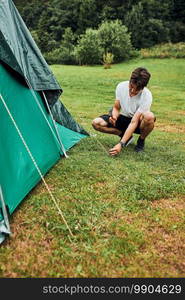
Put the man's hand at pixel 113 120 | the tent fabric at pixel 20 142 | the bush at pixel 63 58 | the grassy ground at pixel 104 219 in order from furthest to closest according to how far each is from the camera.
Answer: the bush at pixel 63 58 → the man's hand at pixel 113 120 → the tent fabric at pixel 20 142 → the grassy ground at pixel 104 219

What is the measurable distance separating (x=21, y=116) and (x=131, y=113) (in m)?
2.00

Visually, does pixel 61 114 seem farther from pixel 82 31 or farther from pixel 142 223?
pixel 82 31

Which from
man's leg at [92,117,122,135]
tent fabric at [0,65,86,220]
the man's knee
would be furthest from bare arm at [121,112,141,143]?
tent fabric at [0,65,86,220]

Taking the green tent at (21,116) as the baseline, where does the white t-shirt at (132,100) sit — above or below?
below

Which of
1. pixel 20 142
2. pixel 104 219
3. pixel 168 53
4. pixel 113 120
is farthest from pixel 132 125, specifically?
pixel 168 53

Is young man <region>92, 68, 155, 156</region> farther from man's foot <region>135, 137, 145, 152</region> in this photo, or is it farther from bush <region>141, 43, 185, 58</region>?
bush <region>141, 43, 185, 58</region>

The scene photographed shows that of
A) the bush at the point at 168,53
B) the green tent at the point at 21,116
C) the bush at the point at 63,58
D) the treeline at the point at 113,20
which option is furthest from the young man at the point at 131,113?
the treeline at the point at 113,20

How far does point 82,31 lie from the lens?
43719mm

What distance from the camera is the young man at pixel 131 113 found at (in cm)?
504

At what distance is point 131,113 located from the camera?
17.8 feet

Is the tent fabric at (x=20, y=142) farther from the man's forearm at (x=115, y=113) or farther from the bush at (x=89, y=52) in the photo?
the bush at (x=89, y=52)

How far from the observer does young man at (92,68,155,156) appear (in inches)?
198

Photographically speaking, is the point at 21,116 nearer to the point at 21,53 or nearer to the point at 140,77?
the point at 21,53

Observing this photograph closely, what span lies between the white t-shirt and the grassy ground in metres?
0.67
